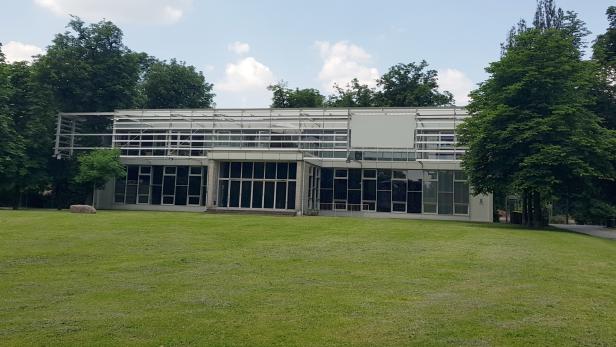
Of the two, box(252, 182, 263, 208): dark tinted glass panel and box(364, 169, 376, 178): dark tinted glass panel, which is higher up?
box(364, 169, 376, 178): dark tinted glass panel

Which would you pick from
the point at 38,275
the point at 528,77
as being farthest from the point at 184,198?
the point at 38,275

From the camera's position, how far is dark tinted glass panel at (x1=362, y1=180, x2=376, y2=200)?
42125 millimetres

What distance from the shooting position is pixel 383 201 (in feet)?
138

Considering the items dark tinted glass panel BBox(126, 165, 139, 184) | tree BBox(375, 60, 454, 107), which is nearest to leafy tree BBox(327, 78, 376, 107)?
tree BBox(375, 60, 454, 107)

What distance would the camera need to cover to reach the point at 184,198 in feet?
145

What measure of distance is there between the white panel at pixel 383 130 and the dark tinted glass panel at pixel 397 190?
320cm

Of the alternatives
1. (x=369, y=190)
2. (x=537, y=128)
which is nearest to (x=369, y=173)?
(x=369, y=190)

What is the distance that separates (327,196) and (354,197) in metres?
2.17

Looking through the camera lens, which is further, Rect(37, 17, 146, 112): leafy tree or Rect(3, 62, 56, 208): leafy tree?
Rect(37, 17, 146, 112): leafy tree

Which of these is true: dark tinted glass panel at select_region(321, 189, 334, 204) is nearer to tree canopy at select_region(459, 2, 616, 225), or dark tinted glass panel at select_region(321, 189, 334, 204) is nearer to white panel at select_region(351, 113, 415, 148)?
white panel at select_region(351, 113, 415, 148)

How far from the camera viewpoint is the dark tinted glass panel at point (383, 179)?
41.9 meters

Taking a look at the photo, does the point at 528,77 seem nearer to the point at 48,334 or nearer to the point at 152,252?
the point at 152,252

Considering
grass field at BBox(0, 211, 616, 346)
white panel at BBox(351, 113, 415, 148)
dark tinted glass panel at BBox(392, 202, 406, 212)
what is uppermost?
white panel at BBox(351, 113, 415, 148)

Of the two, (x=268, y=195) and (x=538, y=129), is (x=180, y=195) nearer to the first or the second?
(x=268, y=195)
